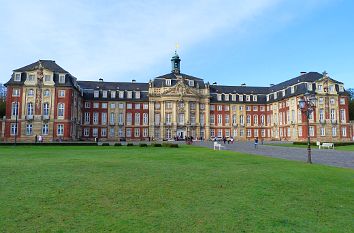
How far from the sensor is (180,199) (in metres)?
8.98

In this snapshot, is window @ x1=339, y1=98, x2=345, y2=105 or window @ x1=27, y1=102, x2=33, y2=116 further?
window @ x1=339, y1=98, x2=345, y2=105

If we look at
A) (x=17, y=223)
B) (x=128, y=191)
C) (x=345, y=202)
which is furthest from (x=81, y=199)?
(x=345, y=202)

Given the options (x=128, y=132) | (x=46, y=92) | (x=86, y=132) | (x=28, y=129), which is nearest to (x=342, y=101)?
(x=128, y=132)

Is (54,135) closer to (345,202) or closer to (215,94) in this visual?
(215,94)

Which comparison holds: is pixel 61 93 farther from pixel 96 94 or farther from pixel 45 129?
pixel 96 94

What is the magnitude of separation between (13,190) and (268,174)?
10100 mm

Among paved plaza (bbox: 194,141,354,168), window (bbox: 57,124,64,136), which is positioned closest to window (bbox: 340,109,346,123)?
paved plaza (bbox: 194,141,354,168)

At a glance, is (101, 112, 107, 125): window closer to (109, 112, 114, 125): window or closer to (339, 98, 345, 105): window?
(109, 112, 114, 125): window

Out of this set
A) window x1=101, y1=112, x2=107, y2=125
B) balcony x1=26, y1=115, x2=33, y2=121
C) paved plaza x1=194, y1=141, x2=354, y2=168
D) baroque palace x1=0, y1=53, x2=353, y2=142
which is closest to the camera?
paved plaza x1=194, y1=141, x2=354, y2=168

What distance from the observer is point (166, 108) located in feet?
272

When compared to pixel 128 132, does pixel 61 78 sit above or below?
above

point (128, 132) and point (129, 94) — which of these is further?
point (129, 94)

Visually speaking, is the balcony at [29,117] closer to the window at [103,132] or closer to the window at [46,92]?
the window at [46,92]

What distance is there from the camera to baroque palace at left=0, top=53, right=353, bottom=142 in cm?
6394
